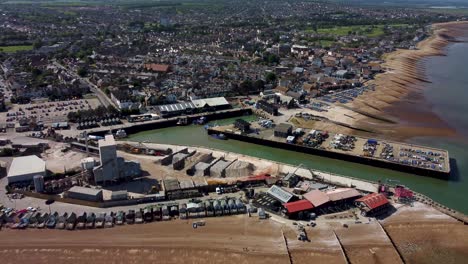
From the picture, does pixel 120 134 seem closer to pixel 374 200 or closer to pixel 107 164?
pixel 107 164

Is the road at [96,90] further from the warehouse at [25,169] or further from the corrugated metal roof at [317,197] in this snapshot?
the corrugated metal roof at [317,197]

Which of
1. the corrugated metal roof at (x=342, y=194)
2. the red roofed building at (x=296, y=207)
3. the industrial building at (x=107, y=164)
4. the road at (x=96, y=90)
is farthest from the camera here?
the road at (x=96, y=90)

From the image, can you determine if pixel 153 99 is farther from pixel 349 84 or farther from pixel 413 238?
pixel 413 238

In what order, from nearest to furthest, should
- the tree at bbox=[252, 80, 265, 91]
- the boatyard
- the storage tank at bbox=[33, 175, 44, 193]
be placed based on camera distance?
the storage tank at bbox=[33, 175, 44, 193] → the boatyard → the tree at bbox=[252, 80, 265, 91]

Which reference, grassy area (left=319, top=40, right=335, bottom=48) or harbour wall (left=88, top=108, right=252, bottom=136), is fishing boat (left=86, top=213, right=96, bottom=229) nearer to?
harbour wall (left=88, top=108, right=252, bottom=136)

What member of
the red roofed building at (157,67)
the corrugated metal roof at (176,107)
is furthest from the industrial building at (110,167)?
the red roofed building at (157,67)

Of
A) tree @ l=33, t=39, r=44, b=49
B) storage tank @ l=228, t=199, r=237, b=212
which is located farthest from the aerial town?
tree @ l=33, t=39, r=44, b=49
